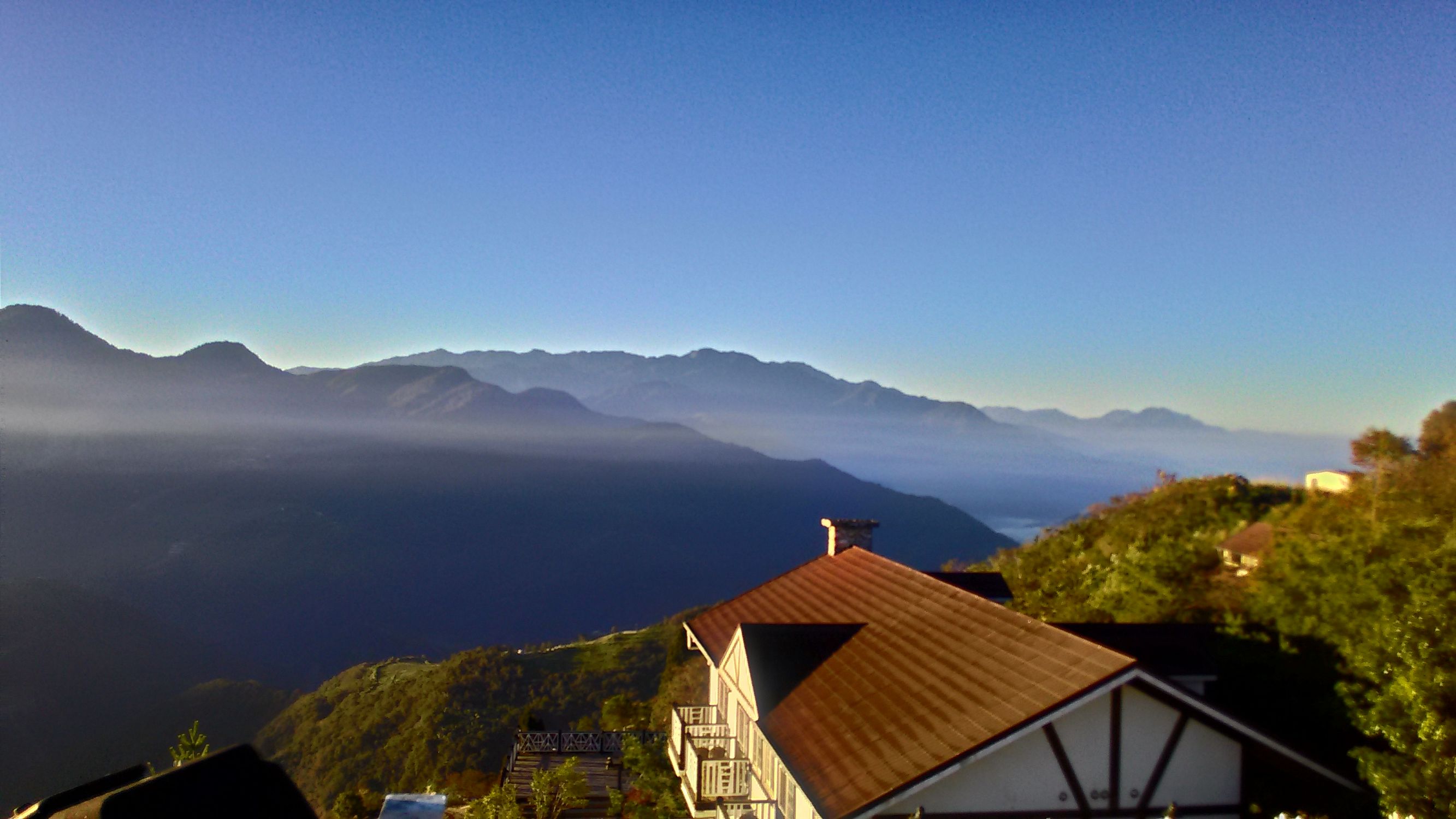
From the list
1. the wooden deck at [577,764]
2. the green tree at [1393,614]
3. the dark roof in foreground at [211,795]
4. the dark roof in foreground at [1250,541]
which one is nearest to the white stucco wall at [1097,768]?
the green tree at [1393,614]

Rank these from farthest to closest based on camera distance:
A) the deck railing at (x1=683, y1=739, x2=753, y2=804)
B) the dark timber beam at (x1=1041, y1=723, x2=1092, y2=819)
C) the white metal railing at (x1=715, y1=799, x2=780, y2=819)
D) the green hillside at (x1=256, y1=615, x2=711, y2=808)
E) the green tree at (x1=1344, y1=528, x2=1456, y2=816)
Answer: the green hillside at (x1=256, y1=615, x2=711, y2=808)
the deck railing at (x1=683, y1=739, x2=753, y2=804)
the white metal railing at (x1=715, y1=799, x2=780, y2=819)
the dark timber beam at (x1=1041, y1=723, x2=1092, y2=819)
the green tree at (x1=1344, y1=528, x2=1456, y2=816)

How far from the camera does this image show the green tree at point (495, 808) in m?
17.1

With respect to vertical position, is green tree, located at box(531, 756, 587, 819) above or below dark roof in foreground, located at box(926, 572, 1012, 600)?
below

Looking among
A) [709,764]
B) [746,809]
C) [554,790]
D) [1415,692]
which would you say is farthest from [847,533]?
[1415,692]

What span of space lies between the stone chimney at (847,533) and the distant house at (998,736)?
9.93 meters

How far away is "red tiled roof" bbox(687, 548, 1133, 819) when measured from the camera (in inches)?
451

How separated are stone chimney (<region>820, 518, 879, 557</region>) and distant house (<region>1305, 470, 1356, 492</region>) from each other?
12534 millimetres

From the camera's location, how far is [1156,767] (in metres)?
11.8

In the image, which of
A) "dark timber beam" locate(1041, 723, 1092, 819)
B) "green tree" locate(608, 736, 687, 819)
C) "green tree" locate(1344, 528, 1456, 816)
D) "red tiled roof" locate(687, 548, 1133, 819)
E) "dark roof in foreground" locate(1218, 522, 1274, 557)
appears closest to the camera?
"green tree" locate(1344, 528, 1456, 816)

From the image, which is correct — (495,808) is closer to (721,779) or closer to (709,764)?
(709,764)

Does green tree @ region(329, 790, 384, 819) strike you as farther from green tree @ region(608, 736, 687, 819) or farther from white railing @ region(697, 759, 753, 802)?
white railing @ region(697, 759, 753, 802)

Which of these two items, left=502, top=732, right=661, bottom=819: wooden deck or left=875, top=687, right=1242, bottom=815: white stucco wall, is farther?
left=502, top=732, right=661, bottom=819: wooden deck

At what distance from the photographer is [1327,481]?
3059 cm

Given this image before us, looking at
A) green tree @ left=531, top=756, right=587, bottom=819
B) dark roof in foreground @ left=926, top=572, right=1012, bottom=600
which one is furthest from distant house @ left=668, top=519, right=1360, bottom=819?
dark roof in foreground @ left=926, top=572, right=1012, bottom=600
